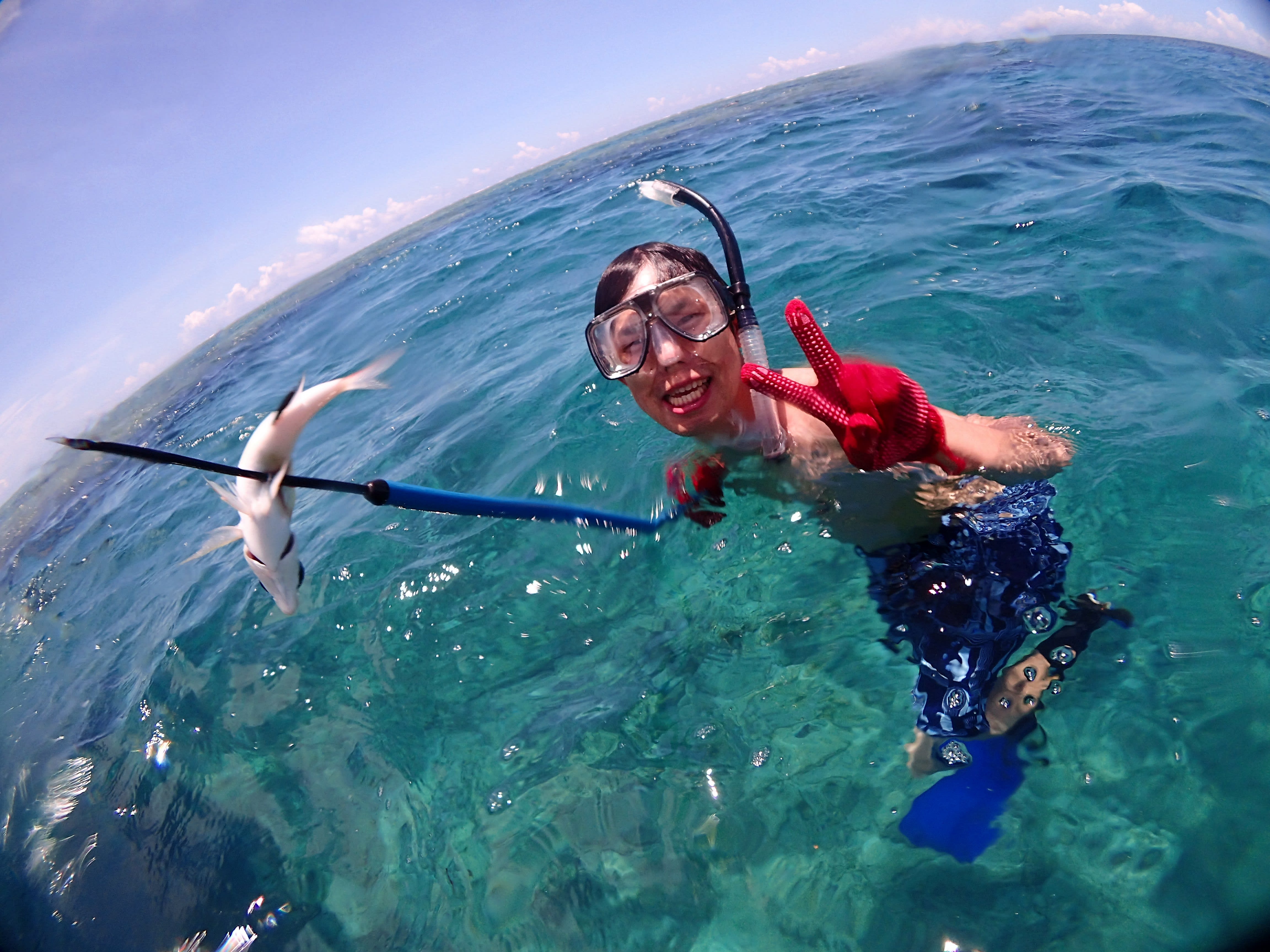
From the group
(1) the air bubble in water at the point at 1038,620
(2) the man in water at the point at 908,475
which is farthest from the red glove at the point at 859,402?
(1) the air bubble in water at the point at 1038,620

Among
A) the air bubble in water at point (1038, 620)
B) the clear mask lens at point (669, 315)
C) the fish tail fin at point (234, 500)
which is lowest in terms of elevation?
the air bubble in water at point (1038, 620)

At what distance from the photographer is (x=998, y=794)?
1757 mm

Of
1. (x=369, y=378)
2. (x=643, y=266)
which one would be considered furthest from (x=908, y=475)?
(x=369, y=378)

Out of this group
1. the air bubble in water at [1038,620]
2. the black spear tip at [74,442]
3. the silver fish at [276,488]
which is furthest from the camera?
the air bubble in water at [1038,620]

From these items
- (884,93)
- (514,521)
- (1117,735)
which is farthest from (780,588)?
(884,93)

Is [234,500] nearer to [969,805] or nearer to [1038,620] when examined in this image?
[969,805]

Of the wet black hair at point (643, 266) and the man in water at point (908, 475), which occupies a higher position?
the wet black hair at point (643, 266)

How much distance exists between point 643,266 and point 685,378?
43 centimetres

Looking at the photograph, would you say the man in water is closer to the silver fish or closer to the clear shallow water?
the clear shallow water

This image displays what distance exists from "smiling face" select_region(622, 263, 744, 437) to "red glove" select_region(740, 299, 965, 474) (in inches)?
12.8

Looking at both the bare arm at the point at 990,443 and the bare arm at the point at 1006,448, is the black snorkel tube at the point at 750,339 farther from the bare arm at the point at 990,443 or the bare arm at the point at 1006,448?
the bare arm at the point at 1006,448

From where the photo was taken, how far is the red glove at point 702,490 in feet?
8.95

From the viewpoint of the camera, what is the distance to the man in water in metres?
1.81

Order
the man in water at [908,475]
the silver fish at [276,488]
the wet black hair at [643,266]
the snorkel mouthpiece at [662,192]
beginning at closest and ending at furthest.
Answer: the silver fish at [276,488]
the man in water at [908,475]
the wet black hair at [643,266]
the snorkel mouthpiece at [662,192]
